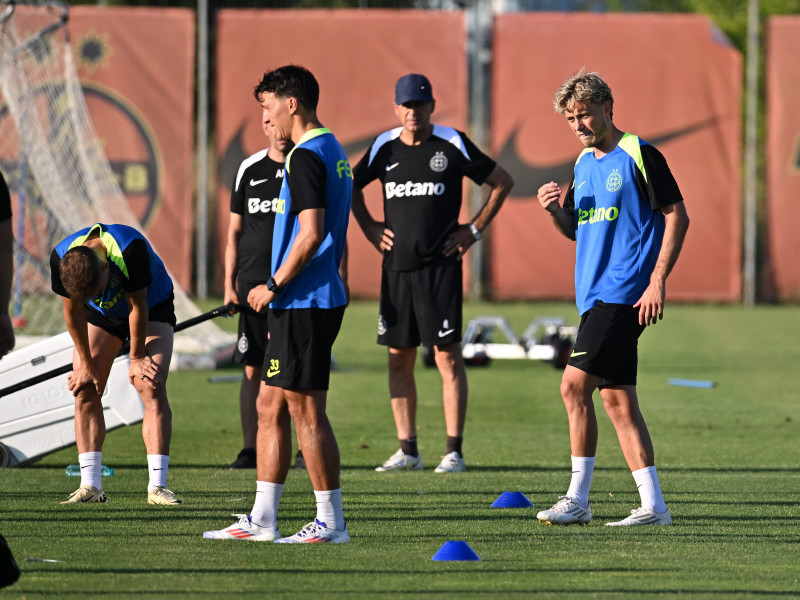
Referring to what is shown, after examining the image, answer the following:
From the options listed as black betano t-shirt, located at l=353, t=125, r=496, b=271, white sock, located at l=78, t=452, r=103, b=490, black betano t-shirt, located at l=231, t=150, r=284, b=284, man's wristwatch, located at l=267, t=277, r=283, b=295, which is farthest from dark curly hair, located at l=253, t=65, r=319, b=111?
black betano t-shirt, located at l=353, t=125, r=496, b=271

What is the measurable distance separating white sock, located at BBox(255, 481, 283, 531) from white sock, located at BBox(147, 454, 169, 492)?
123 cm

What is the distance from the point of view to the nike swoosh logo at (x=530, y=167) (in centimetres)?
2380

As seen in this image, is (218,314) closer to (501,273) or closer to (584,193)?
(584,193)

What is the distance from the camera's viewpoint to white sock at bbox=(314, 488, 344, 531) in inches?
216

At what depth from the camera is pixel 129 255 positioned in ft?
21.1

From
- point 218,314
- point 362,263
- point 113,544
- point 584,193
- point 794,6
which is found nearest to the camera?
point 113,544

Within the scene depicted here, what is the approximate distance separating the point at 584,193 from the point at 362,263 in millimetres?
17343

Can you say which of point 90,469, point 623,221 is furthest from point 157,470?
point 623,221

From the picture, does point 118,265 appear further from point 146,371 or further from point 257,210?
point 257,210

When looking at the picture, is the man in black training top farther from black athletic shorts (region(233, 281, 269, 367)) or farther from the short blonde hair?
the short blonde hair

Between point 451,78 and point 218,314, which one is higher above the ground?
point 451,78

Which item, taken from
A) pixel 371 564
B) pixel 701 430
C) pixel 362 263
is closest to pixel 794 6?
pixel 362 263

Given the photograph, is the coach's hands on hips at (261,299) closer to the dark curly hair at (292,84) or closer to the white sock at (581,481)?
the dark curly hair at (292,84)

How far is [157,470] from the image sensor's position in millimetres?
6688
